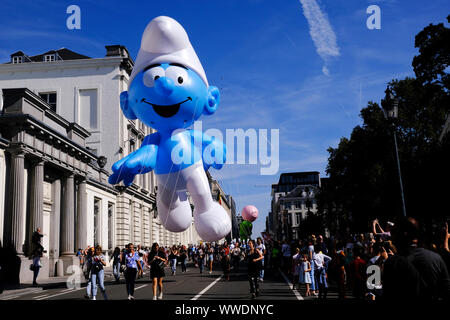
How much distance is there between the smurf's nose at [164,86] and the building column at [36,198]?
1634 centimetres

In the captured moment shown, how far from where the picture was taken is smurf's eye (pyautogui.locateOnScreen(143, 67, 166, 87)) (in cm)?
747

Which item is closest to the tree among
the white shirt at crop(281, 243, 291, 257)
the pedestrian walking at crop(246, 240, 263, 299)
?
the white shirt at crop(281, 243, 291, 257)

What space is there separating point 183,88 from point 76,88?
1148 inches

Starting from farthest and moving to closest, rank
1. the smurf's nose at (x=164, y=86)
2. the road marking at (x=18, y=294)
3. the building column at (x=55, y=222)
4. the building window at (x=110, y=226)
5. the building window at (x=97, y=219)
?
the building window at (x=110, y=226) < the building window at (x=97, y=219) < the building column at (x=55, y=222) < the road marking at (x=18, y=294) < the smurf's nose at (x=164, y=86)

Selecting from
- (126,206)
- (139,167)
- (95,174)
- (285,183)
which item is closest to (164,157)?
(139,167)

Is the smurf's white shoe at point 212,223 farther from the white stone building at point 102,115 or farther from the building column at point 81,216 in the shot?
the white stone building at point 102,115

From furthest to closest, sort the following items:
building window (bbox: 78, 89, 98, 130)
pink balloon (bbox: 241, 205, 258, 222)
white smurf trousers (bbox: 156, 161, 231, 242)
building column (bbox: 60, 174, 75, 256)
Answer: building window (bbox: 78, 89, 98, 130) → building column (bbox: 60, 174, 75, 256) → pink balloon (bbox: 241, 205, 258, 222) → white smurf trousers (bbox: 156, 161, 231, 242)

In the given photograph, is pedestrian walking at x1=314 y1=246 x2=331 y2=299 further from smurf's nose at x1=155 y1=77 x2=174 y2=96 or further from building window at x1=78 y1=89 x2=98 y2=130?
building window at x1=78 y1=89 x2=98 y2=130

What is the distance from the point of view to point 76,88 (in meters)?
34.2

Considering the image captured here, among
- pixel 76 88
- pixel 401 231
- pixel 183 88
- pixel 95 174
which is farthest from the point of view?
pixel 76 88

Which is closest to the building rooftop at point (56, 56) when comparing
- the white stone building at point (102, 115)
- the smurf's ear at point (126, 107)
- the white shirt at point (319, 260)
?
the white stone building at point (102, 115)

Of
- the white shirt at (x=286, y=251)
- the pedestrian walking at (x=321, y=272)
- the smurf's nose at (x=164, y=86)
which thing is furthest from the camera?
the white shirt at (x=286, y=251)

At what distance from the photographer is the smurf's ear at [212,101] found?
8289 millimetres

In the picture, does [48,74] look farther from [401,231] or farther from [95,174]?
[401,231]
